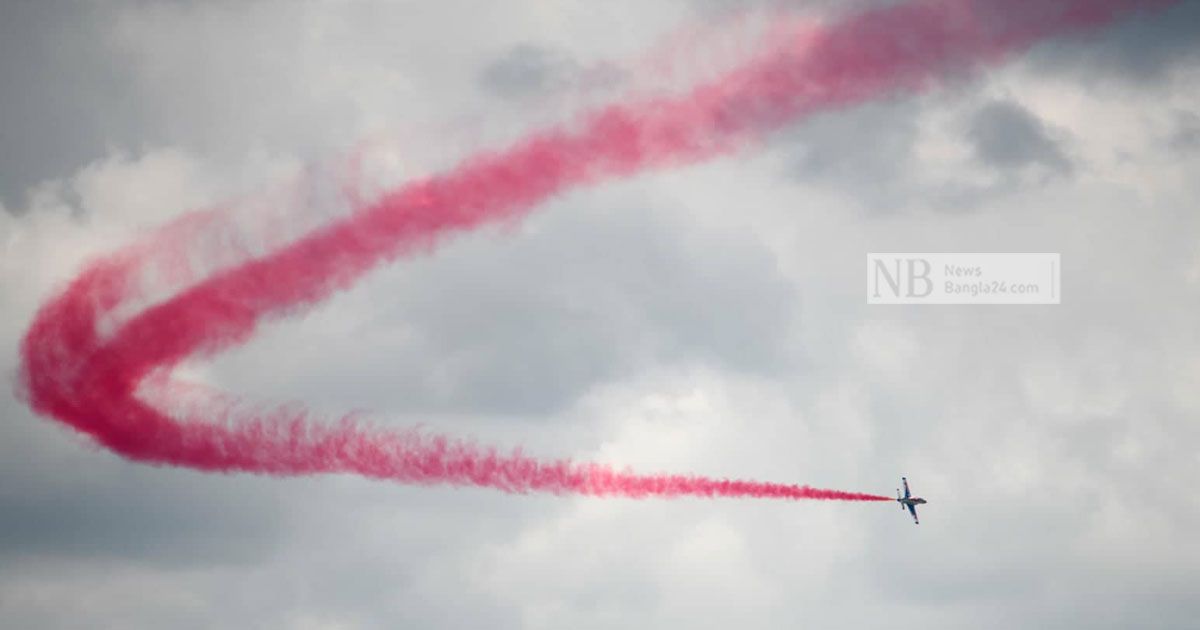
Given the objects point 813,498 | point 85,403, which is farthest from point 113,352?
point 813,498

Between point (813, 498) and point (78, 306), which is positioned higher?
point (78, 306)

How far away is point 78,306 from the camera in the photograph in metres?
86.6

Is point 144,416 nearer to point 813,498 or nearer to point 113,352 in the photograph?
point 113,352

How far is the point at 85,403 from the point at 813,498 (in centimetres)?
3853

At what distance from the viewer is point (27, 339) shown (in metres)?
86.1

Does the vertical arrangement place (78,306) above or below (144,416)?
above

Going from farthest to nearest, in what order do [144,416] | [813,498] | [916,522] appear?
1. [916,522]
2. [813,498]
3. [144,416]

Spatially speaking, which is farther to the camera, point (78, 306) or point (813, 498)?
point (813, 498)

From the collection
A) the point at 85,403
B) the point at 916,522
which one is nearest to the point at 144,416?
the point at 85,403

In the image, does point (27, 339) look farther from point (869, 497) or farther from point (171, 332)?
point (869, 497)

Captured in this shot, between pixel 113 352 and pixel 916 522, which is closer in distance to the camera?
pixel 113 352

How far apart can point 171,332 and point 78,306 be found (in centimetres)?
523

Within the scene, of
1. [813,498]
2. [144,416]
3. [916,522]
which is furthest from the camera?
[916,522]

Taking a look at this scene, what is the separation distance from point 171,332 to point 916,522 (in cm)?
5048
